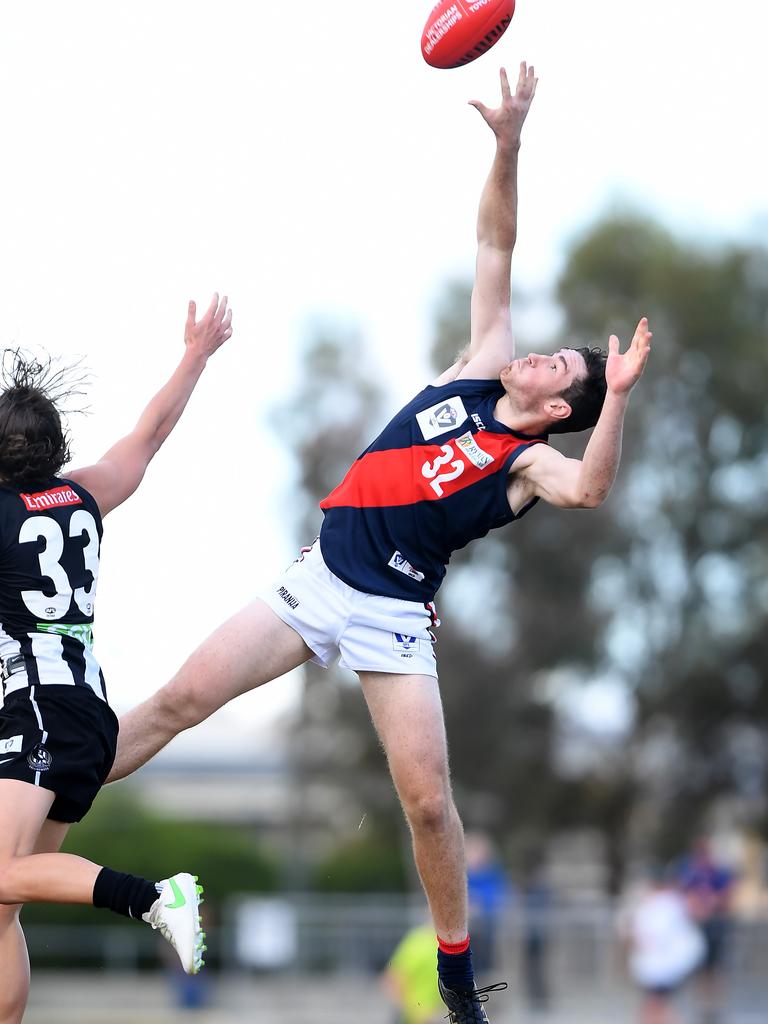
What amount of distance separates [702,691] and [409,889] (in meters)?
7.31

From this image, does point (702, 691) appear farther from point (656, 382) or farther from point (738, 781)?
point (656, 382)

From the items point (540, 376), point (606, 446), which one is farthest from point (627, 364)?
point (540, 376)

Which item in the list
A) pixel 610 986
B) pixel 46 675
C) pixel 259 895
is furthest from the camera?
pixel 259 895

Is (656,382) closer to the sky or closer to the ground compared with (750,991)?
closer to the sky

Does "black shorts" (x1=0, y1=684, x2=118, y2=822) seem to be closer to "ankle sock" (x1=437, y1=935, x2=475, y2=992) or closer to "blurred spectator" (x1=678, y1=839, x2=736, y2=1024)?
"ankle sock" (x1=437, y1=935, x2=475, y2=992)

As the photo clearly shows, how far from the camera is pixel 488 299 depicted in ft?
20.4

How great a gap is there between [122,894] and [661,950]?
1142 centimetres

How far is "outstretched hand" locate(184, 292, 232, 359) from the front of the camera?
20.3ft

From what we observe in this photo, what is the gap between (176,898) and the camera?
4.84 meters

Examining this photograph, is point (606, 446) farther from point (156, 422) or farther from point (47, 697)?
point (47, 697)

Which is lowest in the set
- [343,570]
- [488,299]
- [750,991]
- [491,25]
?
[750,991]

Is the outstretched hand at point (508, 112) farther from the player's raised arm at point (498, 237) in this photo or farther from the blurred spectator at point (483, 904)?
the blurred spectator at point (483, 904)

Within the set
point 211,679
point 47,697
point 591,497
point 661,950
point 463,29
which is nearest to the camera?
point 47,697

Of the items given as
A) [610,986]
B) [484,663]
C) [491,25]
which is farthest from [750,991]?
[491,25]
